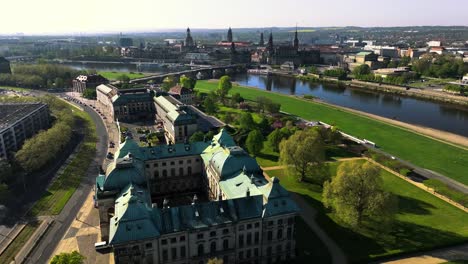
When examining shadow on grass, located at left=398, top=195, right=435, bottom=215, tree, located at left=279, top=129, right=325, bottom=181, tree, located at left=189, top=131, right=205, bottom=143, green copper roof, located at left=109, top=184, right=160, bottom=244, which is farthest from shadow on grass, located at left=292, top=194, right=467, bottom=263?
tree, located at left=189, top=131, right=205, bottom=143

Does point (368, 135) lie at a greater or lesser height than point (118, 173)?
lesser

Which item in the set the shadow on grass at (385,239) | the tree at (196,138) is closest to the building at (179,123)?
the tree at (196,138)

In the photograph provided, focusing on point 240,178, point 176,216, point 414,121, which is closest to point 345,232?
point 240,178

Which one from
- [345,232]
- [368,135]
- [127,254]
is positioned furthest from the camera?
[368,135]

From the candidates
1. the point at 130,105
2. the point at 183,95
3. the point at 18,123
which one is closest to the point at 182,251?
the point at 18,123

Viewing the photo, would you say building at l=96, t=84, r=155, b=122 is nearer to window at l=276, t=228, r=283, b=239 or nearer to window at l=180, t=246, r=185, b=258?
window at l=180, t=246, r=185, b=258

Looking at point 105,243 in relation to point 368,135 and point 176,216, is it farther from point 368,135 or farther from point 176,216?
point 368,135
